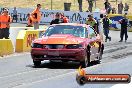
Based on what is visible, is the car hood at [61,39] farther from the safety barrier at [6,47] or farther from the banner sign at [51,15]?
the banner sign at [51,15]

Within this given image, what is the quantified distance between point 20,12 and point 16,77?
33.6m

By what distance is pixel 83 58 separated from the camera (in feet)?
46.7

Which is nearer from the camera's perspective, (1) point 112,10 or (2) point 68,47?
(2) point 68,47

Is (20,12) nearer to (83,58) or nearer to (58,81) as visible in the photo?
(83,58)

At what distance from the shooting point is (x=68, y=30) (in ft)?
49.8

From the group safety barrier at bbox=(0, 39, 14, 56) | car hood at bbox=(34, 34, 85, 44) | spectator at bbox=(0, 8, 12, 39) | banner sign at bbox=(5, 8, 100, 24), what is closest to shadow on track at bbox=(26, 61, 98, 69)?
car hood at bbox=(34, 34, 85, 44)

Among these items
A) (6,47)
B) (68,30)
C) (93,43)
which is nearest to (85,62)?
(93,43)

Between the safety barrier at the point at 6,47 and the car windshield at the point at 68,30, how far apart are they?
14.5 ft

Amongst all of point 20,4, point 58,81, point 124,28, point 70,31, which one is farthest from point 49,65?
point 20,4

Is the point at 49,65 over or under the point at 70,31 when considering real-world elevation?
under

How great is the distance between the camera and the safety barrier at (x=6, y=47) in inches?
760

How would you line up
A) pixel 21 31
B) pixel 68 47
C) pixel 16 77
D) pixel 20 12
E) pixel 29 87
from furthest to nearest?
pixel 20 12 → pixel 21 31 → pixel 68 47 → pixel 16 77 → pixel 29 87

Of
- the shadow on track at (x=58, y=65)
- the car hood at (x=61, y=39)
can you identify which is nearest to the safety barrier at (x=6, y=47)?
the shadow on track at (x=58, y=65)

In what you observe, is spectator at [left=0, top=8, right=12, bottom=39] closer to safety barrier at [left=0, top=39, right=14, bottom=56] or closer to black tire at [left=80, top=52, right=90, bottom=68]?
safety barrier at [left=0, top=39, right=14, bottom=56]
